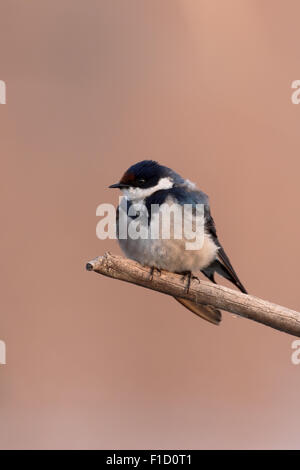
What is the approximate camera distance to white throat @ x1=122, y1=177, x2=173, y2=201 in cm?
118

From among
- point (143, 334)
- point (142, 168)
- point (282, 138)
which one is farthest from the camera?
point (282, 138)

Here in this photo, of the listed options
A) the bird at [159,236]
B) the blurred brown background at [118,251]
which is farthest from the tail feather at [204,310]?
the blurred brown background at [118,251]

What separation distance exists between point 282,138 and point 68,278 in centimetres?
77

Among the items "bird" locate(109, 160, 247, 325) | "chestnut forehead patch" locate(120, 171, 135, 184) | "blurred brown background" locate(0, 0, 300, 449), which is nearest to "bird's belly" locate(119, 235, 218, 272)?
"bird" locate(109, 160, 247, 325)

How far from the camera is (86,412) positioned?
6.07 ft

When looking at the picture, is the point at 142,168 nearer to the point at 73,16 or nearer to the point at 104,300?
the point at 104,300

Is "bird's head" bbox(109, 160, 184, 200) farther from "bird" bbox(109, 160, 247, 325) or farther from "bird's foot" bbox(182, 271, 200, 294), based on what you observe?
"bird's foot" bbox(182, 271, 200, 294)

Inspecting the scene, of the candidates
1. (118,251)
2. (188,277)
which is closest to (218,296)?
(188,277)

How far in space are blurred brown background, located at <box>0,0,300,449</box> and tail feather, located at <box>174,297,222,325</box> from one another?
621 millimetres

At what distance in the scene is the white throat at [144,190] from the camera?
3.87 feet

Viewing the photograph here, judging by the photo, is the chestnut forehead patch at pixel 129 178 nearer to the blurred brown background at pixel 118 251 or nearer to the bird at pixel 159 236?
the bird at pixel 159 236

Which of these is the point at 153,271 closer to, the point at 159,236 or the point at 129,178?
the point at 159,236

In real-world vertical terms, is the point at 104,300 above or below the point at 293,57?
below
